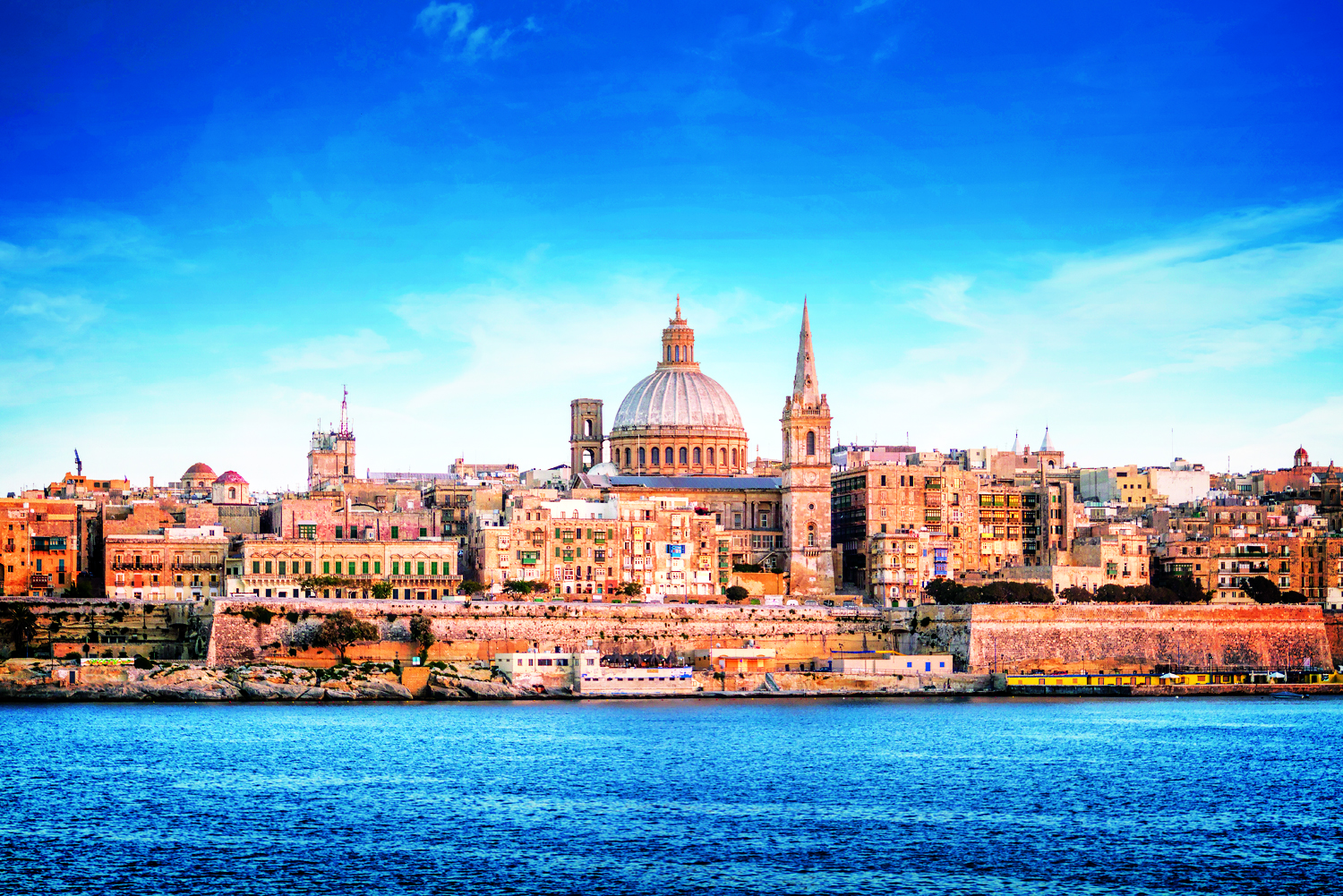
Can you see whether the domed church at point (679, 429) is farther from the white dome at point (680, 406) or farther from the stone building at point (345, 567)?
the stone building at point (345, 567)

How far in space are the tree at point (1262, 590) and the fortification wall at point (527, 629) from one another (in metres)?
18.5

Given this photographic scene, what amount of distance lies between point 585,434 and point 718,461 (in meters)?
8.83

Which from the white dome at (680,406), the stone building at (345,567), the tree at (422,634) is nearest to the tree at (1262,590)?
the white dome at (680,406)

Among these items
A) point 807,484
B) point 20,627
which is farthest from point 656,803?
point 807,484

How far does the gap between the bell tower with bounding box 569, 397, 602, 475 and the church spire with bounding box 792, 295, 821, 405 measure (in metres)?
14.3

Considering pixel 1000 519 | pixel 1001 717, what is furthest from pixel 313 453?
pixel 1001 717

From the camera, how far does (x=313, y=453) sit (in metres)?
126

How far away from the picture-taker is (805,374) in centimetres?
9488

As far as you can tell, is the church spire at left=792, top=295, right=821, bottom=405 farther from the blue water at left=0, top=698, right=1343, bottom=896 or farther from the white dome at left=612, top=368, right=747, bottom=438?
the blue water at left=0, top=698, right=1343, bottom=896

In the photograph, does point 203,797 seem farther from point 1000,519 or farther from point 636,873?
point 1000,519

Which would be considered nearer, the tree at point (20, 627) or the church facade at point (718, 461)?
the tree at point (20, 627)

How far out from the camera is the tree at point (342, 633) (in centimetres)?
7206

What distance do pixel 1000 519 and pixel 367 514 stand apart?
1235 inches

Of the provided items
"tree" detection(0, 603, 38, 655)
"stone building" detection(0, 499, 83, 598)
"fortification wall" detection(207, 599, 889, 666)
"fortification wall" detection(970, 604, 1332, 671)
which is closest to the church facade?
"fortification wall" detection(207, 599, 889, 666)
